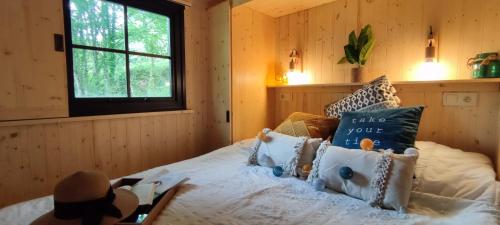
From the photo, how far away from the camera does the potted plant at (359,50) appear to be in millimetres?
1879

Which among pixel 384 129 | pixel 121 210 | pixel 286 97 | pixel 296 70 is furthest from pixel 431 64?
pixel 121 210

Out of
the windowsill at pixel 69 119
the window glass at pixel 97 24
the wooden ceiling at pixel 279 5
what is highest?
the wooden ceiling at pixel 279 5

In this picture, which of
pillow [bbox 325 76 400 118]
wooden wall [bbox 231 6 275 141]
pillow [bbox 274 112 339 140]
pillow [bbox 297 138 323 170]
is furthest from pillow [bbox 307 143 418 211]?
wooden wall [bbox 231 6 275 141]

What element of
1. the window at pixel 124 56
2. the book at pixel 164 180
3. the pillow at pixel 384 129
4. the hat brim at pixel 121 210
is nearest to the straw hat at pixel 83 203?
the hat brim at pixel 121 210

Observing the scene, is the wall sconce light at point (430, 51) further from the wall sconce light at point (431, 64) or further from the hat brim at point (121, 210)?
the hat brim at point (121, 210)

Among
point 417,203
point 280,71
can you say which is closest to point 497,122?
point 417,203

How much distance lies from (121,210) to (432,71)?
198 centimetres

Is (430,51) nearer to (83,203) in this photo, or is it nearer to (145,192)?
(145,192)

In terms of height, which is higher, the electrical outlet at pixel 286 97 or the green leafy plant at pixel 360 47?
the green leafy plant at pixel 360 47

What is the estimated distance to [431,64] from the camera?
170cm

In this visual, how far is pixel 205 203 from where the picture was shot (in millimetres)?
1004

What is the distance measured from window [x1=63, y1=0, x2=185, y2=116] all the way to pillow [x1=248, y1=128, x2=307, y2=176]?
1084 mm

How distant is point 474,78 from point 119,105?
7.84ft

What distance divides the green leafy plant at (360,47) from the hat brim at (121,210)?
176cm
